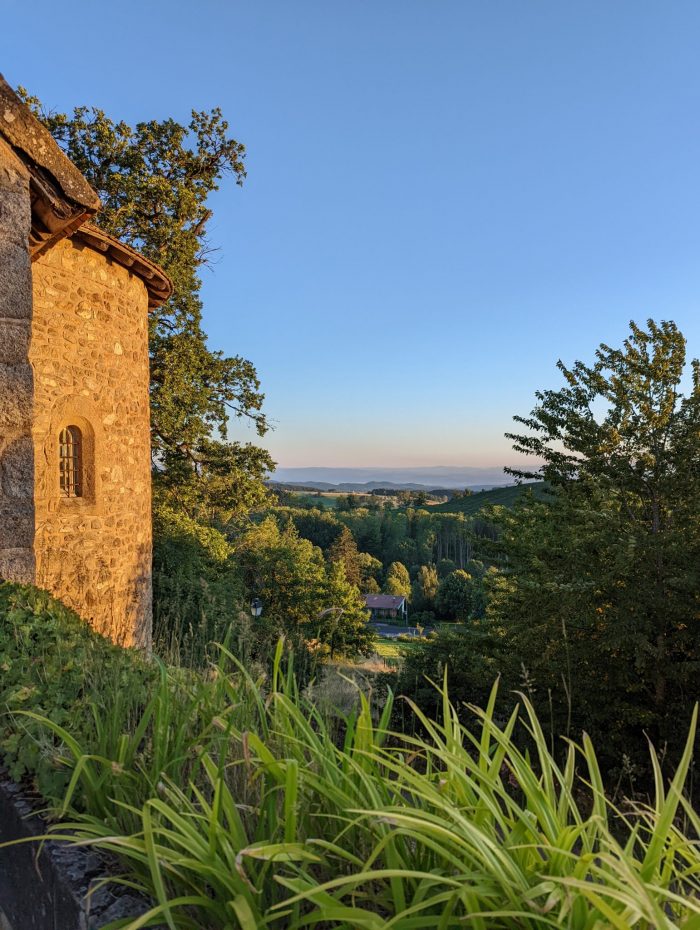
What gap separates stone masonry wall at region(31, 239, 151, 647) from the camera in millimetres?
6859

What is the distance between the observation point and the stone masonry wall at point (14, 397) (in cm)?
457

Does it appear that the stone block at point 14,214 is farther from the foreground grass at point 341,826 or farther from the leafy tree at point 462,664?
the leafy tree at point 462,664

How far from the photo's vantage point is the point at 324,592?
24.7m

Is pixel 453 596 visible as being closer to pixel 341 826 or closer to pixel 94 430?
pixel 94 430

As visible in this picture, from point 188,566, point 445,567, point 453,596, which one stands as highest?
point 188,566

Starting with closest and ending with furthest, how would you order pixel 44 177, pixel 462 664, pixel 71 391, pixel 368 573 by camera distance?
pixel 44 177
pixel 71 391
pixel 462 664
pixel 368 573

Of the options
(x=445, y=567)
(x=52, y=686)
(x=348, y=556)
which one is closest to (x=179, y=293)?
(x=52, y=686)

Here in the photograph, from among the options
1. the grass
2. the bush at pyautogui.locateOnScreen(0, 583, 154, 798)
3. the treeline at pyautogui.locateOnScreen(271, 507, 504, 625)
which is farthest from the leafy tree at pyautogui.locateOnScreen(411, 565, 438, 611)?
the grass

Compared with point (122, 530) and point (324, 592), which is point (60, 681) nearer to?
point (122, 530)

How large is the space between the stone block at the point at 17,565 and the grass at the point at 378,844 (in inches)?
113

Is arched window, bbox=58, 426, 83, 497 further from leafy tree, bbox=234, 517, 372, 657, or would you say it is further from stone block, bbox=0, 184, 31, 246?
leafy tree, bbox=234, 517, 372, 657

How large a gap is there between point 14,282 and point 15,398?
91cm

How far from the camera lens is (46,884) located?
1.82m

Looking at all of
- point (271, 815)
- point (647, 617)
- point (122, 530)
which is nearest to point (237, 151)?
point (122, 530)
